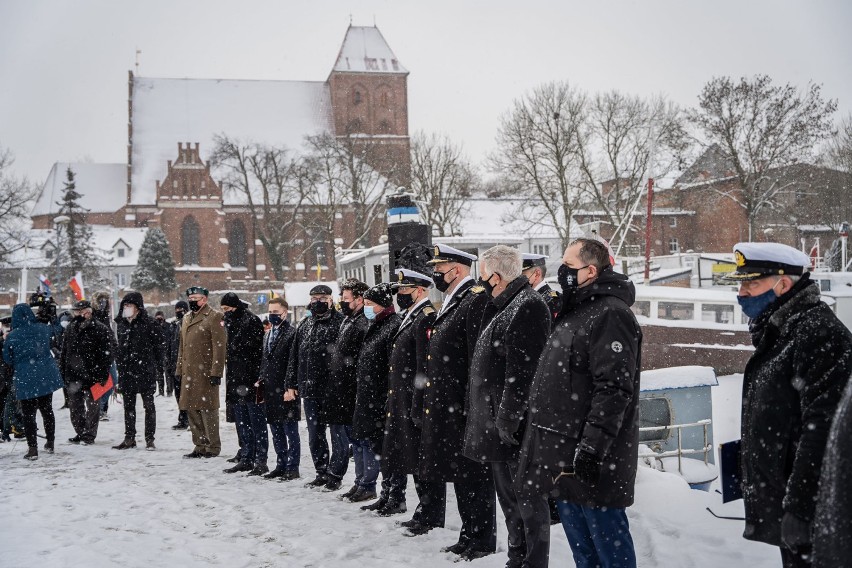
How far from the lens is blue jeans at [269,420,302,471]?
9.09m

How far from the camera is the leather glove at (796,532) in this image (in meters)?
2.87

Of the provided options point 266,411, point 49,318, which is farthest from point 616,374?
point 49,318

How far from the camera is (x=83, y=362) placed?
11.5 meters

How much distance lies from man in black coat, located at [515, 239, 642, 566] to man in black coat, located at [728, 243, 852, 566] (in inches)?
24.1

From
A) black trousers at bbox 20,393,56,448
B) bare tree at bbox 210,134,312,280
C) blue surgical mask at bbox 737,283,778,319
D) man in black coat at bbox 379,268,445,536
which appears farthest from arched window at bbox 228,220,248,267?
blue surgical mask at bbox 737,283,778,319

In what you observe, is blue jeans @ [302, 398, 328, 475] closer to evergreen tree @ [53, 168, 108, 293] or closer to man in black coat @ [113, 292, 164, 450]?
man in black coat @ [113, 292, 164, 450]

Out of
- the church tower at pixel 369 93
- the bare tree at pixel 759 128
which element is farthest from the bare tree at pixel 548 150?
the church tower at pixel 369 93

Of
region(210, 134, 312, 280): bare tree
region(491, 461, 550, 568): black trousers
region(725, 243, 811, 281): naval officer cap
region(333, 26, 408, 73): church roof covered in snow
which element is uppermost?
region(333, 26, 408, 73): church roof covered in snow

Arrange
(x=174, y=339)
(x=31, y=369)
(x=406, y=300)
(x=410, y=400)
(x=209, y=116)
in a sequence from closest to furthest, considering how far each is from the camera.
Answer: (x=410, y=400) → (x=406, y=300) → (x=31, y=369) → (x=174, y=339) → (x=209, y=116)

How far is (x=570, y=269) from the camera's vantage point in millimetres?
4445

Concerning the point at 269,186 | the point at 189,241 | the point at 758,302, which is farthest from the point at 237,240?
the point at 758,302

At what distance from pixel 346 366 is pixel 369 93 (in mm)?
62452

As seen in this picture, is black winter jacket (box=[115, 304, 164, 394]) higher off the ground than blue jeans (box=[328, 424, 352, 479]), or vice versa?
black winter jacket (box=[115, 304, 164, 394])

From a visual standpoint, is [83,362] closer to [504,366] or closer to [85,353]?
[85,353]
